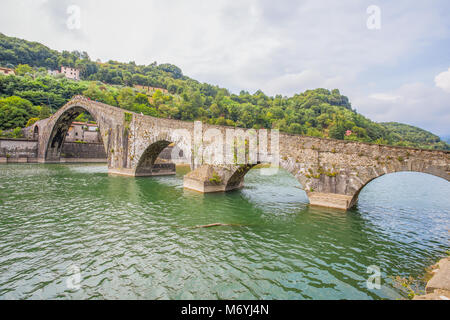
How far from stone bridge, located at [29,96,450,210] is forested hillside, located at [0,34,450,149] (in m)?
38.4

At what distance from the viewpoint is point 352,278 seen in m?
5.97

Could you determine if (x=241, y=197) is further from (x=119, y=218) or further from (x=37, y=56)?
(x=37, y=56)

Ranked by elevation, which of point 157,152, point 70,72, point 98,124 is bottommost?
point 157,152

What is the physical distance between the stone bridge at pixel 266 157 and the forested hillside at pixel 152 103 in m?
38.4

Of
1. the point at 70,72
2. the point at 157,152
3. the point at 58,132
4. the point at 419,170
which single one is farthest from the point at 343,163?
the point at 70,72

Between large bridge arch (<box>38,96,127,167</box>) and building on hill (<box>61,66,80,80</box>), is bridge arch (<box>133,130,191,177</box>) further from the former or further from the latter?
building on hill (<box>61,66,80,80</box>)

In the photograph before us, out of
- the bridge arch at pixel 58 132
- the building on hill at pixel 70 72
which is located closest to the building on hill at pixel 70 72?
the building on hill at pixel 70 72

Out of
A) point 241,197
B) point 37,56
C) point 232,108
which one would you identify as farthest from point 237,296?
point 37,56

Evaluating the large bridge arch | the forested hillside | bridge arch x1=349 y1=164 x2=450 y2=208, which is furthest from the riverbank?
the forested hillside

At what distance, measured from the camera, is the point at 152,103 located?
258 ft

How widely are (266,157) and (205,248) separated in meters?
8.09

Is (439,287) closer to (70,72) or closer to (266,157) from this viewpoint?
(266,157)

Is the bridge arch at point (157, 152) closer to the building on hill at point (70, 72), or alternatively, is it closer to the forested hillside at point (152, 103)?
the forested hillside at point (152, 103)

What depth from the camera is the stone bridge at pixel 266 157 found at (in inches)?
423
